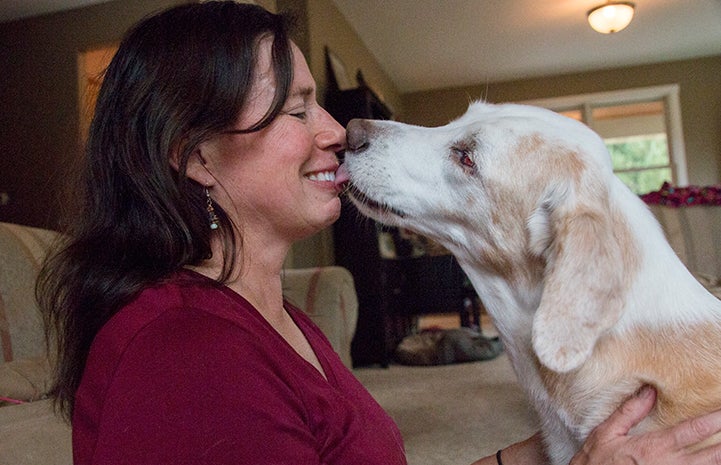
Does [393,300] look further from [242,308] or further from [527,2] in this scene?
[242,308]

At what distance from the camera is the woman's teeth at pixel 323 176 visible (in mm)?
1108

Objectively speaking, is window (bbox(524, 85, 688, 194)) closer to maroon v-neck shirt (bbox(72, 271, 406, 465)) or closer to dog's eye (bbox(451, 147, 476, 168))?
dog's eye (bbox(451, 147, 476, 168))

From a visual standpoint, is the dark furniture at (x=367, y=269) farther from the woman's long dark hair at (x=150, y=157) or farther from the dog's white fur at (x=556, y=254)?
the woman's long dark hair at (x=150, y=157)

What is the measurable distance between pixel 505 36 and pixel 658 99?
8.90 ft

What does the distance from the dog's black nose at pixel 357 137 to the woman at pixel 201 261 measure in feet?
0.13

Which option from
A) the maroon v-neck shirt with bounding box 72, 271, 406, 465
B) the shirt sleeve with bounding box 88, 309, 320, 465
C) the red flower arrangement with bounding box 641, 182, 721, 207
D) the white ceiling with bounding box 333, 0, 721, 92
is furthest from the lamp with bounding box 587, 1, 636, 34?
the shirt sleeve with bounding box 88, 309, 320, 465

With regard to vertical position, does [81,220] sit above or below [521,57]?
below

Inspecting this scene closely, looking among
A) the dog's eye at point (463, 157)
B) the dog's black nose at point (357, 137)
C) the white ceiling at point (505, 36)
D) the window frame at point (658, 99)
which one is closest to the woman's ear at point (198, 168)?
the dog's black nose at point (357, 137)

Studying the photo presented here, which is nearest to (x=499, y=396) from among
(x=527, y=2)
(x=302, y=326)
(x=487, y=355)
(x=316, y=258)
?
(x=487, y=355)

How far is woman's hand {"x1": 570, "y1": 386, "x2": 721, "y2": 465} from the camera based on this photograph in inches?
33.2

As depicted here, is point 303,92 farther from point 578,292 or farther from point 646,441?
point 646,441

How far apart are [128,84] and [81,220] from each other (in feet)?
0.71

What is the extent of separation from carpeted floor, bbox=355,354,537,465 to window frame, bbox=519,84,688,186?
4.93m

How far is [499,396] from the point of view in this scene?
335cm
